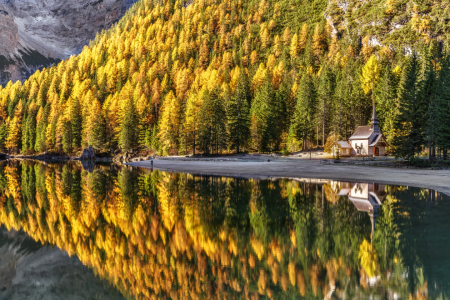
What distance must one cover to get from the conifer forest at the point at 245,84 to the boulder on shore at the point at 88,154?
376 centimetres

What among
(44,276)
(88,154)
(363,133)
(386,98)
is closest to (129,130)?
(88,154)

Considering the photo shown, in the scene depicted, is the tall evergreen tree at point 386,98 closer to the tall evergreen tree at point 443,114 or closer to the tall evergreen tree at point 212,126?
the tall evergreen tree at point 443,114

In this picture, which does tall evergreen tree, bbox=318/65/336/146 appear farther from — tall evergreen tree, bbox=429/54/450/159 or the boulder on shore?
the boulder on shore

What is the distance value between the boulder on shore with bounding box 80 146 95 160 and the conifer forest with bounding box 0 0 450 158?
3760 millimetres

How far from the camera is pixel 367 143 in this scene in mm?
56781

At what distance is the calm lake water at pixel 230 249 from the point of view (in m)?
8.18

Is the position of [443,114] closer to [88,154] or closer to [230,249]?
[230,249]

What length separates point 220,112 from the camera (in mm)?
66062

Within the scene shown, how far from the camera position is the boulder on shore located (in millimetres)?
77062

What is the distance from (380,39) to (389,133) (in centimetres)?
4101

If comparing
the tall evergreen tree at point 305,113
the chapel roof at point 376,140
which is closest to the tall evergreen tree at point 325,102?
the tall evergreen tree at point 305,113

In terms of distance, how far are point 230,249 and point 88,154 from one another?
243 ft

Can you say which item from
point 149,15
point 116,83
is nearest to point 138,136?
point 116,83

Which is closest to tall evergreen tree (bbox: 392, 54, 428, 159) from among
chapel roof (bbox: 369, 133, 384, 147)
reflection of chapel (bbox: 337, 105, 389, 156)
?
chapel roof (bbox: 369, 133, 384, 147)
